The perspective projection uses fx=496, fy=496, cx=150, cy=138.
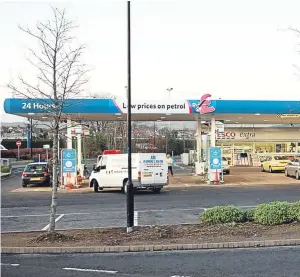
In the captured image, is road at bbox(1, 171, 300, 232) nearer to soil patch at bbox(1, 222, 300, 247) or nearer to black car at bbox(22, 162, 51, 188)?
soil patch at bbox(1, 222, 300, 247)

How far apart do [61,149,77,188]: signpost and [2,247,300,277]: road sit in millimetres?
17129

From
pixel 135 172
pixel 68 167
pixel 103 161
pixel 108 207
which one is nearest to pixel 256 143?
pixel 68 167

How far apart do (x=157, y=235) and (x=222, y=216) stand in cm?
201

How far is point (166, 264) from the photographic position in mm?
8406

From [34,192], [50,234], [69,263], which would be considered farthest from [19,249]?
[34,192]

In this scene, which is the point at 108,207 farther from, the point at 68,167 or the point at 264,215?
the point at 68,167

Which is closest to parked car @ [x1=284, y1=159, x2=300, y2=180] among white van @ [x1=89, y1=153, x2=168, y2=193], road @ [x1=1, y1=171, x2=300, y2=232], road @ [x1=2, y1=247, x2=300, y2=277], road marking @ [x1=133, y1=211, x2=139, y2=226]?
road @ [x1=1, y1=171, x2=300, y2=232]

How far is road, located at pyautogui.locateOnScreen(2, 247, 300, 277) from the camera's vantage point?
7718 mm

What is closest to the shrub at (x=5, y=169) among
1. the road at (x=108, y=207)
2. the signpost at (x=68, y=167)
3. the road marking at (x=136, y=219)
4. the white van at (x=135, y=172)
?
the signpost at (x=68, y=167)

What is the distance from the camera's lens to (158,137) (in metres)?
72.8

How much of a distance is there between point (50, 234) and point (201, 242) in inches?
128

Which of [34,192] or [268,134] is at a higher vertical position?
[268,134]

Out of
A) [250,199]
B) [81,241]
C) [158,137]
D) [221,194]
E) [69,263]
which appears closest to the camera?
[69,263]

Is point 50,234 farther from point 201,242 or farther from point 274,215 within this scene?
point 274,215
